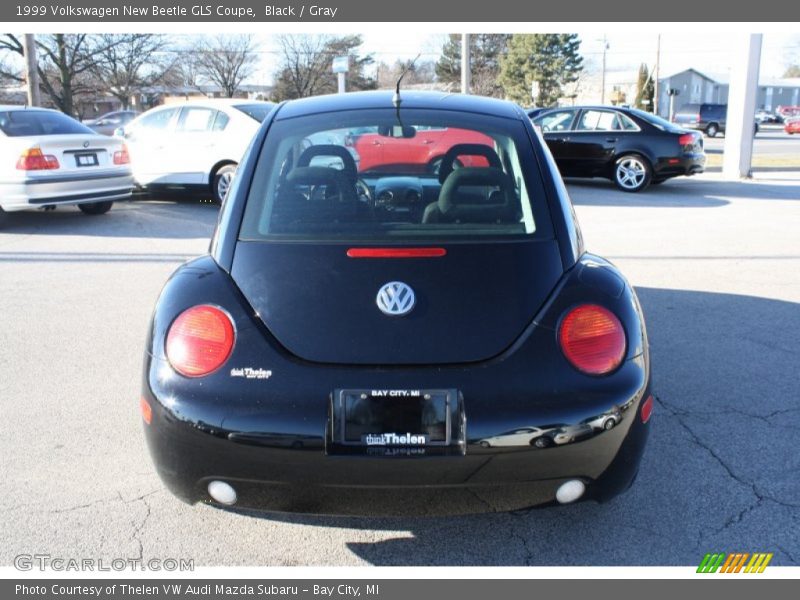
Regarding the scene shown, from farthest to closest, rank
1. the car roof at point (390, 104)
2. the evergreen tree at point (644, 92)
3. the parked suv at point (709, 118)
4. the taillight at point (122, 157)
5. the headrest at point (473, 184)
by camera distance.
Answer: the evergreen tree at point (644, 92)
the parked suv at point (709, 118)
the taillight at point (122, 157)
the car roof at point (390, 104)
the headrest at point (473, 184)

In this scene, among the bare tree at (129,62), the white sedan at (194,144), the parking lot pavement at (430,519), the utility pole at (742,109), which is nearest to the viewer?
the parking lot pavement at (430,519)

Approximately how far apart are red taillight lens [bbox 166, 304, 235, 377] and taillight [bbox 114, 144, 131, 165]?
27.0 feet

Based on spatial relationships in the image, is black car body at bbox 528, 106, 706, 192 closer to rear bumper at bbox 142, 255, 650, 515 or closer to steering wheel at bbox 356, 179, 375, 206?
steering wheel at bbox 356, 179, 375, 206

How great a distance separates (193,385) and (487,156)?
1.65 m

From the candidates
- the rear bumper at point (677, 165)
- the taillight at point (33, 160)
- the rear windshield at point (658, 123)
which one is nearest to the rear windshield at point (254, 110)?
the taillight at point (33, 160)

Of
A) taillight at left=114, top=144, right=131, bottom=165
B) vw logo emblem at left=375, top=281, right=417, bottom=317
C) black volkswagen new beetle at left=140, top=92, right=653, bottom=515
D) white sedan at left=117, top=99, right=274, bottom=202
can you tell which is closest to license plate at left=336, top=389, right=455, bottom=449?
black volkswagen new beetle at left=140, top=92, right=653, bottom=515

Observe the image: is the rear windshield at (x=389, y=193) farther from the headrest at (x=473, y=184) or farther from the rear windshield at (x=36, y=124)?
the rear windshield at (x=36, y=124)

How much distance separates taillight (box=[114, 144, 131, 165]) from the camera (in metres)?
9.84

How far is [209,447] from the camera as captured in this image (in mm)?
2299

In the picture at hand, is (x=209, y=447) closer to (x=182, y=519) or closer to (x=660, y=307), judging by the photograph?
(x=182, y=519)

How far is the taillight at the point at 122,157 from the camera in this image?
9836 millimetres

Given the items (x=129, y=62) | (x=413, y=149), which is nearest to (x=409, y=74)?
(x=129, y=62)

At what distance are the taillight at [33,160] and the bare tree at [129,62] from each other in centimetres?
2456
